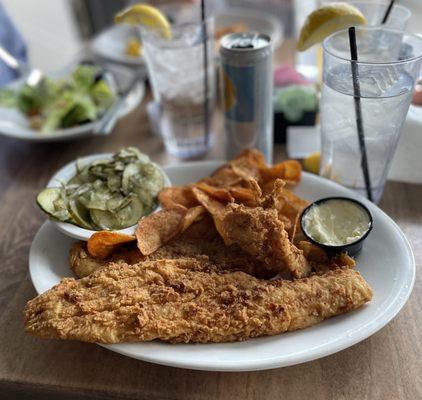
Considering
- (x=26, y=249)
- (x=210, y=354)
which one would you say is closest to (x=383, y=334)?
(x=210, y=354)

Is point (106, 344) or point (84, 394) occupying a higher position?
point (106, 344)

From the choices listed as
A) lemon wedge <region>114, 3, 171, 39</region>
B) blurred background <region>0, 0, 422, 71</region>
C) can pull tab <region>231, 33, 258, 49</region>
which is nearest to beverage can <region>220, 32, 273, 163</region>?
can pull tab <region>231, 33, 258, 49</region>

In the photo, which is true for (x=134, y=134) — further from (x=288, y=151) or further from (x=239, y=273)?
(x=239, y=273)

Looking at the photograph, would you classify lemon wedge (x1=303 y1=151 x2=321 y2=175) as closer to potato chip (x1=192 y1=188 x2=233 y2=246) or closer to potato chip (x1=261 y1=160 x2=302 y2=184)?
potato chip (x1=261 y1=160 x2=302 y2=184)

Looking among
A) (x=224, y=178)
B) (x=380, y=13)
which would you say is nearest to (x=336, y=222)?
(x=224, y=178)

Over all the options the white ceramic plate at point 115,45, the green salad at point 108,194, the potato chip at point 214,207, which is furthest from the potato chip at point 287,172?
the white ceramic plate at point 115,45

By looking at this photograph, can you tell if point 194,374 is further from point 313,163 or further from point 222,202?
point 313,163
